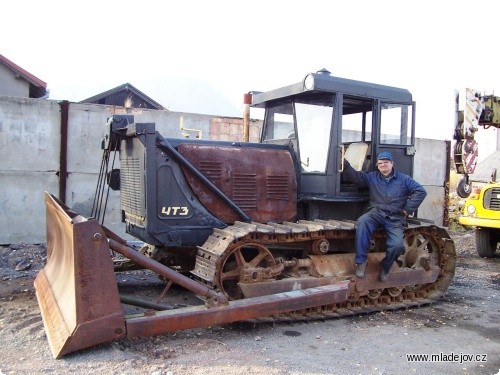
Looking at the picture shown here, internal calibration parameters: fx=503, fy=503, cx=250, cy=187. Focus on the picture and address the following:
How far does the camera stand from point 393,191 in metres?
5.67

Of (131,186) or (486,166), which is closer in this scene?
(131,186)

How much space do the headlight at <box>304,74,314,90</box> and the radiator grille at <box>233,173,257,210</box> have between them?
1.14 meters

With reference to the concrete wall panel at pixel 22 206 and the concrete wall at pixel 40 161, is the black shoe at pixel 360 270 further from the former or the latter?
the concrete wall panel at pixel 22 206

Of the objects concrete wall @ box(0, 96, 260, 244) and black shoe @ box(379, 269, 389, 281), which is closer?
black shoe @ box(379, 269, 389, 281)

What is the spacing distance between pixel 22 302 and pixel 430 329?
14.5ft

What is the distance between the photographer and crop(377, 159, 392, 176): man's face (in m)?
5.68

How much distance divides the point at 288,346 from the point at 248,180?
6.24 feet

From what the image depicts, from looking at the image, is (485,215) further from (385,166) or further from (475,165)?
(385,166)

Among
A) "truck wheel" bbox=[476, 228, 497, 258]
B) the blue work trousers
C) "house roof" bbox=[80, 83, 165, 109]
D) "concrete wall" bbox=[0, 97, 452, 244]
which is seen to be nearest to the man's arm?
the blue work trousers

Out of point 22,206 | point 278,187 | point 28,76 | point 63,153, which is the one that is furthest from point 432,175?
point 28,76

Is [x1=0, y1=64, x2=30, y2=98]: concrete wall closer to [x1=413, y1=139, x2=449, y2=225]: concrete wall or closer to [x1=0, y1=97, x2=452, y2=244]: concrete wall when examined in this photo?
[x1=0, y1=97, x2=452, y2=244]: concrete wall

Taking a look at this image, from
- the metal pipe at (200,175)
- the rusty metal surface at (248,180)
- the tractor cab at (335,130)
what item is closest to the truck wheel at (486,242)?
the tractor cab at (335,130)


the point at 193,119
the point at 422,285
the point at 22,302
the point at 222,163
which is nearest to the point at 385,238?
the point at 422,285

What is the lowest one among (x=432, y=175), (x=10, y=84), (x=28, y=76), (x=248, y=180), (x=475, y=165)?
(x=248, y=180)
